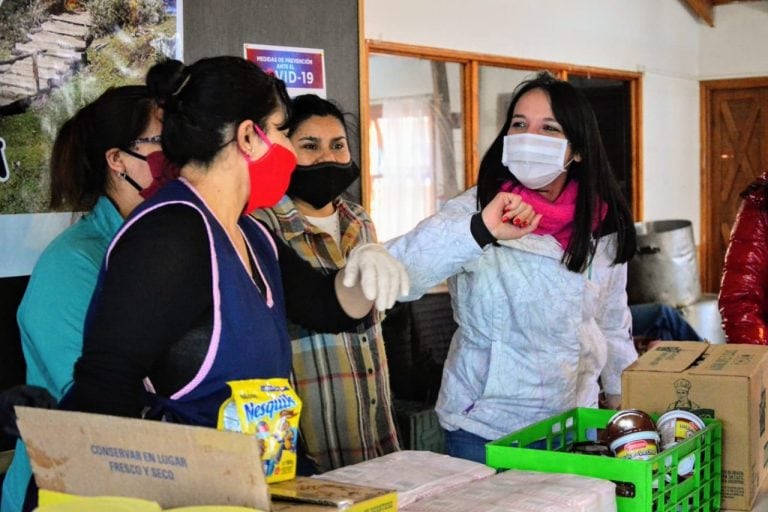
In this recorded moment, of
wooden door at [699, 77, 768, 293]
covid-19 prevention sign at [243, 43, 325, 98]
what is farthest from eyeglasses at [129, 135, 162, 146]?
wooden door at [699, 77, 768, 293]

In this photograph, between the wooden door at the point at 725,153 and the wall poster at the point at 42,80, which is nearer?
the wall poster at the point at 42,80

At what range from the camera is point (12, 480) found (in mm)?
1821

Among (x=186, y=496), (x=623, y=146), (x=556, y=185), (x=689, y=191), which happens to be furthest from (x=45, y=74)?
(x=689, y=191)

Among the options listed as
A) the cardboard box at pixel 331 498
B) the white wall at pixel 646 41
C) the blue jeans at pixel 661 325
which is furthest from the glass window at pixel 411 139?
the cardboard box at pixel 331 498

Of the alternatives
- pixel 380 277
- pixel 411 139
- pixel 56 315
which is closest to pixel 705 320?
pixel 411 139

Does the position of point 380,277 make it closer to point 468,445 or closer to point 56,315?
point 56,315

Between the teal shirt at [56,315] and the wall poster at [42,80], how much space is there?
556 millimetres

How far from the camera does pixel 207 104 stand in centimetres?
156

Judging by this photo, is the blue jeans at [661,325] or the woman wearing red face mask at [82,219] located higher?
the woman wearing red face mask at [82,219]

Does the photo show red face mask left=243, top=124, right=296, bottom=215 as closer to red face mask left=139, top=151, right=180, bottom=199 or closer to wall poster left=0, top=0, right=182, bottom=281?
red face mask left=139, top=151, right=180, bottom=199

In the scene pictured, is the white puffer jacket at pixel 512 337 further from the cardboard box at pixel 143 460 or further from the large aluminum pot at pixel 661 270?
the large aluminum pot at pixel 661 270

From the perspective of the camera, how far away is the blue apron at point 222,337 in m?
1.48

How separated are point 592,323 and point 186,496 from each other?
1443 mm

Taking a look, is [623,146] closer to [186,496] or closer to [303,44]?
[303,44]
